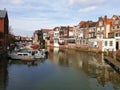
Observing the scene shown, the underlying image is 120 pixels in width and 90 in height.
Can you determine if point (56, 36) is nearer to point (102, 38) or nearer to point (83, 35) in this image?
point (83, 35)

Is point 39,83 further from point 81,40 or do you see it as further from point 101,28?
point 81,40

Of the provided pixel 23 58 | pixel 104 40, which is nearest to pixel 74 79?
pixel 23 58

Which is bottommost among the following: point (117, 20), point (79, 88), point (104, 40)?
point (79, 88)

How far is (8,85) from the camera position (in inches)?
1197

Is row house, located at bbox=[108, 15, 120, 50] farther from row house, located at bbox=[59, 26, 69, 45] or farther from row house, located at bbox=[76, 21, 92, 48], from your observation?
row house, located at bbox=[59, 26, 69, 45]

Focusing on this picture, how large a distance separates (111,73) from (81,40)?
7137cm

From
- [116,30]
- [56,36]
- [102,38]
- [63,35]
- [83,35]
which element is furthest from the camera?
[56,36]

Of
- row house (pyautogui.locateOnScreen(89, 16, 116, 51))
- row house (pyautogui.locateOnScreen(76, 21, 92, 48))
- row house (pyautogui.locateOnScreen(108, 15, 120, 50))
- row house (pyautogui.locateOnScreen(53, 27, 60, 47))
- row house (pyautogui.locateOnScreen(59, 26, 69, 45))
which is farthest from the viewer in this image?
row house (pyautogui.locateOnScreen(53, 27, 60, 47))

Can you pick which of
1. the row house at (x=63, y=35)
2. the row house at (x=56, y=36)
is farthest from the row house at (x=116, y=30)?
the row house at (x=56, y=36)

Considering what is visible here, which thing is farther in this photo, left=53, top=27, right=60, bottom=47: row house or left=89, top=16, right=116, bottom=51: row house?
left=53, top=27, right=60, bottom=47: row house

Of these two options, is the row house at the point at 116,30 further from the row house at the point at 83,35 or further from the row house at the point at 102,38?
the row house at the point at 83,35

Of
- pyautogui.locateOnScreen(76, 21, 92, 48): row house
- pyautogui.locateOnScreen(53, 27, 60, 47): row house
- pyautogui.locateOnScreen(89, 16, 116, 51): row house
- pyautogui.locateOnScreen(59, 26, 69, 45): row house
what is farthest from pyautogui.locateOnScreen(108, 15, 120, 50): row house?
pyautogui.locateOnScreen(53, 27, 60, 47): row house

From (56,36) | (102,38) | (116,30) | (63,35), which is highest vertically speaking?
(116,30)

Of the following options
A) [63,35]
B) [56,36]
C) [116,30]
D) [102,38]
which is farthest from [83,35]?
[56,36]
